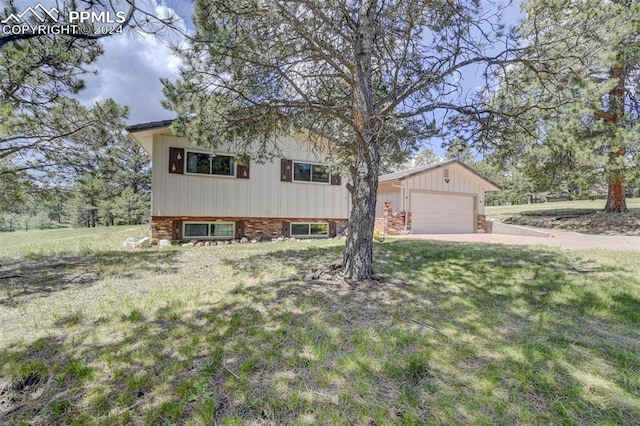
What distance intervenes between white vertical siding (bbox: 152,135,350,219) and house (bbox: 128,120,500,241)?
0.09 ft

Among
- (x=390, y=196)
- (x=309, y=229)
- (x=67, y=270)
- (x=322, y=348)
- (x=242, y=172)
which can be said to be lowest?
(x=322, y=348)

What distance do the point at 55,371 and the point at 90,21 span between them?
150 inches

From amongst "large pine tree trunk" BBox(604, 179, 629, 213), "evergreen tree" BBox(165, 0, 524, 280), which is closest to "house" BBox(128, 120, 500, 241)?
"evergreen tree" BBox(165, 0, 524, 280)

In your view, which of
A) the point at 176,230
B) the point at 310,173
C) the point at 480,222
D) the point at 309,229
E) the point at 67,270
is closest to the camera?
the point at 67,270

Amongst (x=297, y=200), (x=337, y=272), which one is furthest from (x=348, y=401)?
(x=297, y=200)

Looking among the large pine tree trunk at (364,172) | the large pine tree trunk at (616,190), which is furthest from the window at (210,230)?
the large pine tree trunk at (616,190)

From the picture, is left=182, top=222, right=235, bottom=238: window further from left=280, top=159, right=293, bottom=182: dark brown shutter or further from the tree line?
the tree line

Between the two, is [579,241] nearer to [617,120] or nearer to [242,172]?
[617,120]

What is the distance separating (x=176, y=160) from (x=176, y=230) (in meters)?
2.18

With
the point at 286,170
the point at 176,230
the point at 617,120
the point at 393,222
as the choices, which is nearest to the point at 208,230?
the point at 176,230

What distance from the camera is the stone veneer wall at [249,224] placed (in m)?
8.92

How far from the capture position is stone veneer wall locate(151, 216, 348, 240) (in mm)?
8922

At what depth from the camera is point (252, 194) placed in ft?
33.4

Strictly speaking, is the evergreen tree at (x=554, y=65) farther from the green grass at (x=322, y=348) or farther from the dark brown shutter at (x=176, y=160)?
the dark brown shutter at (x=176, y=160)
